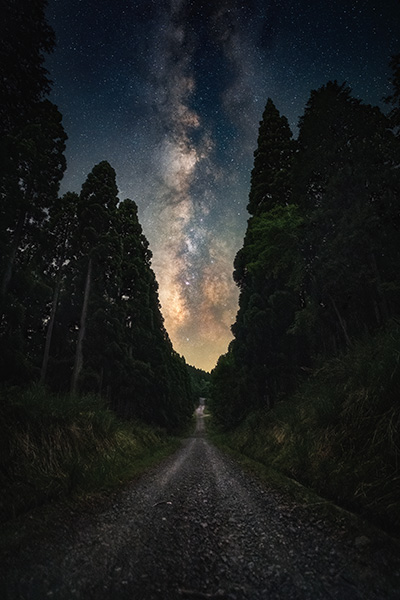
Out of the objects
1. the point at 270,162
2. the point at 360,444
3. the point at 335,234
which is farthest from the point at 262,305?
the point at 360,444

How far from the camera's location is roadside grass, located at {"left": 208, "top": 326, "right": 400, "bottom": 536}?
331cm

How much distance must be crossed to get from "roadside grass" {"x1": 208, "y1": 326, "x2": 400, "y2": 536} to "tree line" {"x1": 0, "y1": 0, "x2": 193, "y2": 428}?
37.2 feet

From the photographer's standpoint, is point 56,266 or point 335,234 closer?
point 335,234

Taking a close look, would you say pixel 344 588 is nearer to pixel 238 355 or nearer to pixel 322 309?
pixel 322 309

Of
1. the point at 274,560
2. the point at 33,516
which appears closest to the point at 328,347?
the point at 274,560

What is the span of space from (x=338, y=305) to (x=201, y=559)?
10.4 m

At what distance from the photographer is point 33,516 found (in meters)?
3.52

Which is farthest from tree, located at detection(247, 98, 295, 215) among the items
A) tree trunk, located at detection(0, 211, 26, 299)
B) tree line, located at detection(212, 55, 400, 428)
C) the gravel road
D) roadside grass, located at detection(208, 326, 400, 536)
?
the gravel road

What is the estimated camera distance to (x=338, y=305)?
1080 cm

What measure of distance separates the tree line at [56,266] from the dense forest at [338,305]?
31.8 feet

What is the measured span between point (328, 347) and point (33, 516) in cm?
1243

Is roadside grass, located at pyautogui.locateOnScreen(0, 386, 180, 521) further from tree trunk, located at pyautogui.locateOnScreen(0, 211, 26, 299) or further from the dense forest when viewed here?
tree trunk, located at pyautogui.locateOnScreen(0, 211, 26, 299)

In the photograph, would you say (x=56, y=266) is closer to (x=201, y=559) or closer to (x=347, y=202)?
(x=347, y=202)

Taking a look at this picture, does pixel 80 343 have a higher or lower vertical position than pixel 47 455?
higher
